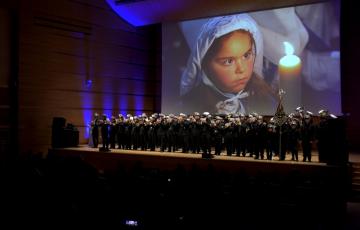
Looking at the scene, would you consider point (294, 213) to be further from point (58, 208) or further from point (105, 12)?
point (105, 12)

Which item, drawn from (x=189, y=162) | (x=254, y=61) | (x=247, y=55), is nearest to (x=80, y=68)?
(x=247, y=55)

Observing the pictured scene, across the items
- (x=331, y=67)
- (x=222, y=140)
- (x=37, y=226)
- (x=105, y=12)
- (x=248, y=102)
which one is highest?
(x=105, y=12)

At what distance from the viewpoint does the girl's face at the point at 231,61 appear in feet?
45.3

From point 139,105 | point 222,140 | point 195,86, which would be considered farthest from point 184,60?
point 222,140

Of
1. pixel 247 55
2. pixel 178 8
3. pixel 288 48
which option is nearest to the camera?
pixel 288 48

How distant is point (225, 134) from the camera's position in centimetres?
1076

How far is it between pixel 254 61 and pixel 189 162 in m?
5.32

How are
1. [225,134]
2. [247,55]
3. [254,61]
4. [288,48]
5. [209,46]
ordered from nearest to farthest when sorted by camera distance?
1. [225,134]
2. [288,48]
3. [254,61]
4. [247,55]
5. [209,46]

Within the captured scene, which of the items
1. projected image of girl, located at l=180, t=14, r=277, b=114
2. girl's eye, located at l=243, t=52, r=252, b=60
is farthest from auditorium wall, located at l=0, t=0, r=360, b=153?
girl's eye, located at l=243, t=52, r=252, b=60

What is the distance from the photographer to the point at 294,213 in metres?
3.66

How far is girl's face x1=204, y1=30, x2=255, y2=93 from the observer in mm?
13797

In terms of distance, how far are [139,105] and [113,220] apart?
40.1 feet

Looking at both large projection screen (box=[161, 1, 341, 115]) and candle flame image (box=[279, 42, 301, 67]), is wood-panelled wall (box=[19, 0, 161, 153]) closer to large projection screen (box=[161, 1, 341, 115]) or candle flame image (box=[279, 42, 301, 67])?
large projection screen (box=[161, 1, 341, 115])

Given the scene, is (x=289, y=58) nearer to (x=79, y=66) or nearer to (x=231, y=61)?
(x=231, y=61)
